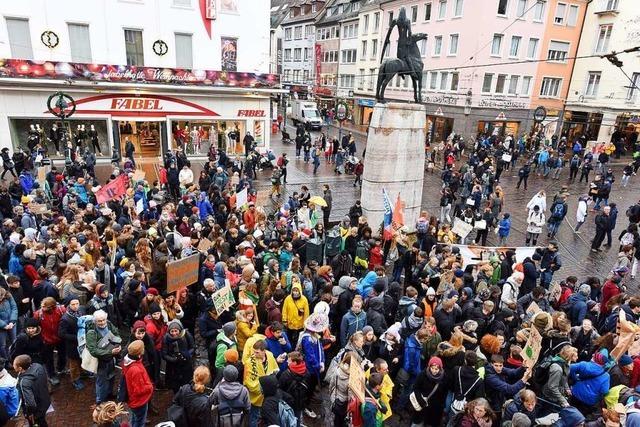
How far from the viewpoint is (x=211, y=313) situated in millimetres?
7238

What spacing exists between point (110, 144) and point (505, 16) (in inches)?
1204

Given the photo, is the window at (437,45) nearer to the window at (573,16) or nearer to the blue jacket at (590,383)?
the window at (573,16)

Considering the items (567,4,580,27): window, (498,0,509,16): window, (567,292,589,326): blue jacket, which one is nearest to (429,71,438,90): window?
(498,0,509,16): window

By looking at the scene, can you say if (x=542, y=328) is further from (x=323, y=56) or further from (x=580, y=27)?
(x=323, y=56)

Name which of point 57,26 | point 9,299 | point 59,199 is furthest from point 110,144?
point 9,299

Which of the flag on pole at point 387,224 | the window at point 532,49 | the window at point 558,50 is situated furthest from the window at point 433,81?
the flag on pole at point 387,224

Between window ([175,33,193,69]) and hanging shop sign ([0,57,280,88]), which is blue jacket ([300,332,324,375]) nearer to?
hanging shop sign ([0,57,280,88])

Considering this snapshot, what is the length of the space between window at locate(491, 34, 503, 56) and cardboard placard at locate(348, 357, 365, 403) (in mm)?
36051

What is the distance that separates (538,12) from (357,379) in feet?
130

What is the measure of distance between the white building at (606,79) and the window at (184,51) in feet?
96.5

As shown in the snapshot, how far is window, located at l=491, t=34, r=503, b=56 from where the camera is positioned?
35312mm

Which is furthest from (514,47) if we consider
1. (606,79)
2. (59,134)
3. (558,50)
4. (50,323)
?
(50,323)

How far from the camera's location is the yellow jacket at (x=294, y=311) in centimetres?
745

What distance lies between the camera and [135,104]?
2558 centimetres
